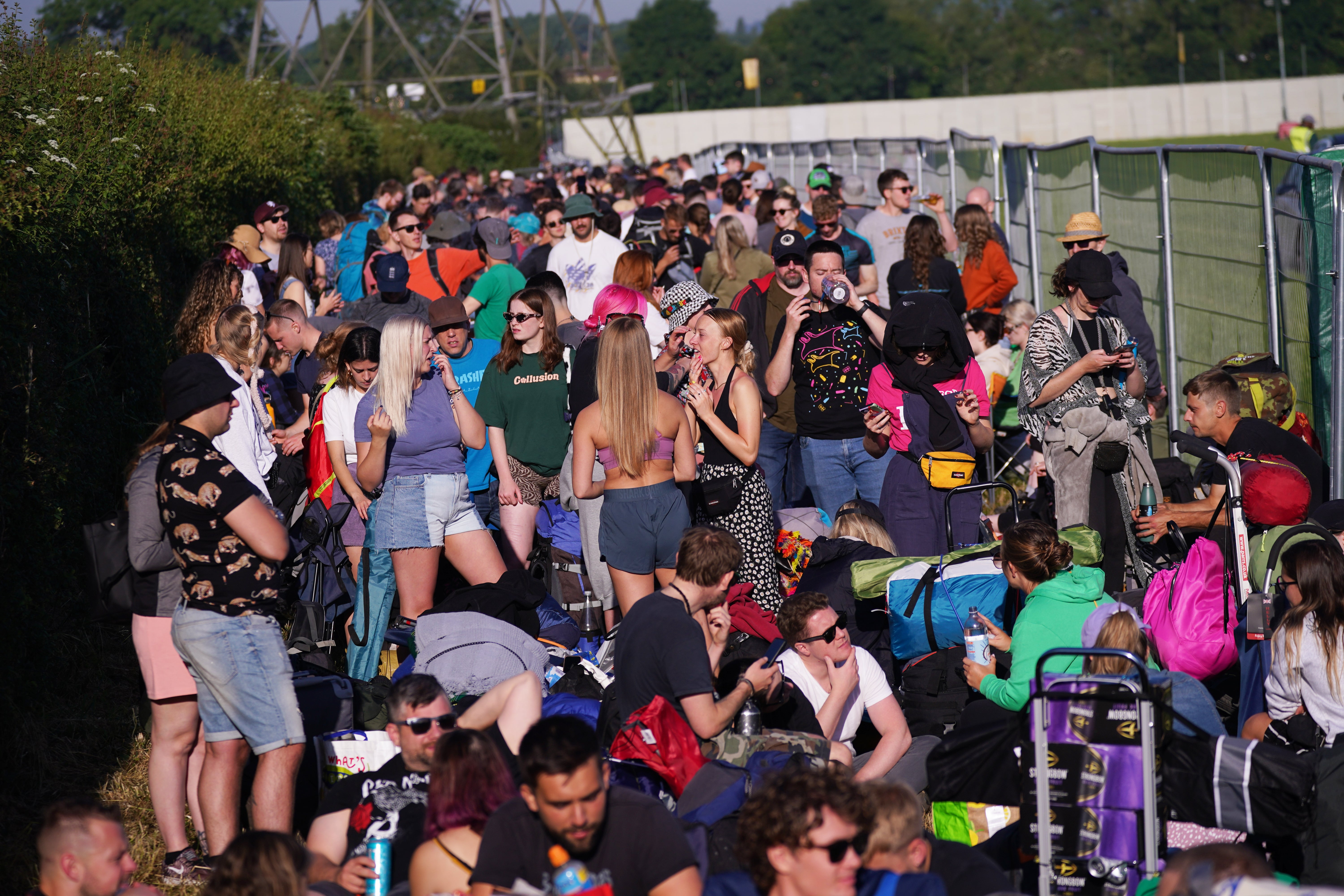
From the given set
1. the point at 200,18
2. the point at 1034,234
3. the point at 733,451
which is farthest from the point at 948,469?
the point at 200,18

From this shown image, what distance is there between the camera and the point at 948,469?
676cm

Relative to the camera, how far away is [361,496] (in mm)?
6590

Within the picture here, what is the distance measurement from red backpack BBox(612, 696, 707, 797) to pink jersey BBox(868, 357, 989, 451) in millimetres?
2747

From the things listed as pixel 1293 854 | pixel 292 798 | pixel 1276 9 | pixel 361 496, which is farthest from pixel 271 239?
pixel 1276 9

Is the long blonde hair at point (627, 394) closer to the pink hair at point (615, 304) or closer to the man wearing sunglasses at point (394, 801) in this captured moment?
the pink hair at point (615, 304)

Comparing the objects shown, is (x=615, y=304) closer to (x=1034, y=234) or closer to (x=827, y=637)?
(x=827, y=637)

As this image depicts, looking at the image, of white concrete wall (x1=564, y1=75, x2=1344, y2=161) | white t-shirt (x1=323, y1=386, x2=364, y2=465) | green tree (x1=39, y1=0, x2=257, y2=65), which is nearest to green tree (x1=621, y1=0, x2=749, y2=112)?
green tree (x1=39, y1=0, x2=257, y2=65)

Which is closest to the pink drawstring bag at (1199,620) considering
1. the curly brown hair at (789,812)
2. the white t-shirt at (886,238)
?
the curly brown hair at (789,812)

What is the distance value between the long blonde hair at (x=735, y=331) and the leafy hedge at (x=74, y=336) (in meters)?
3.49

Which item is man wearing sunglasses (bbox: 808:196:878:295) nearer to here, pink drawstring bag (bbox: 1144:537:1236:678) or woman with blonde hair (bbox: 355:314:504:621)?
woman with blonde hair (bbox: 355:314:504:621)

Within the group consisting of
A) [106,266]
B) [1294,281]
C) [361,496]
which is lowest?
[361,496]

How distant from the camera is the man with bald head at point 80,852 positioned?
139 inches

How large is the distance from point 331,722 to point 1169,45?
307 feet

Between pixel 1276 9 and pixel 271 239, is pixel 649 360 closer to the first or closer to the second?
pixel 271 239
